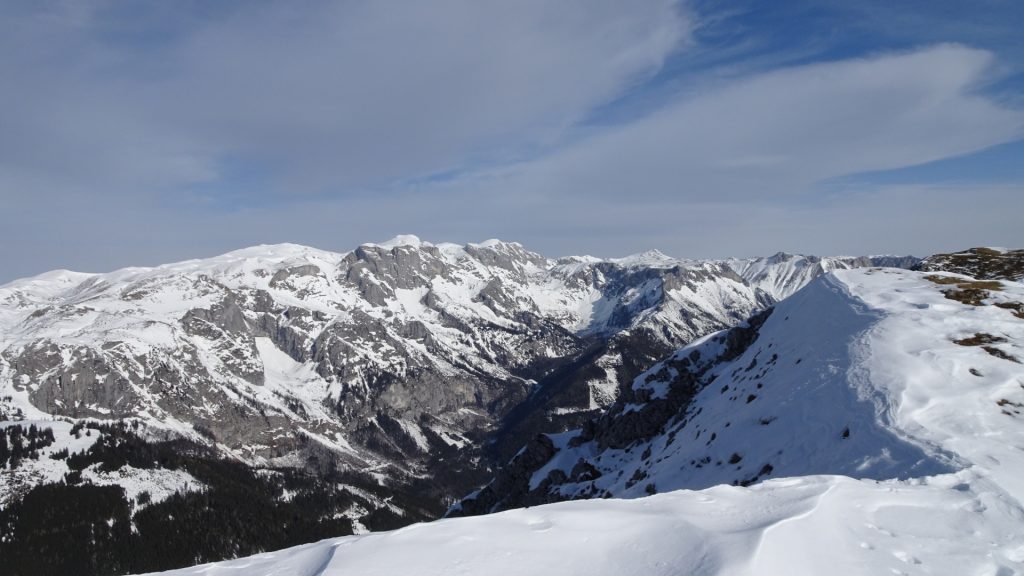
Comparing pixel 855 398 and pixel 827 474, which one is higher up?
pixel 855 398

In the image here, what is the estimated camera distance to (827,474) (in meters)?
27.3

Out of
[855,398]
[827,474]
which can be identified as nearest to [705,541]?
[827,474]

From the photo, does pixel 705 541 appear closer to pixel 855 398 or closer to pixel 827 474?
pixel 827 474

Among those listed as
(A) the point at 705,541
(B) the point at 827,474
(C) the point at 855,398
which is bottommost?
(B) the point at 827,474

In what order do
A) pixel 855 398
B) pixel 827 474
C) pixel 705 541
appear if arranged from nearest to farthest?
pixel 705 541 < pixel 827 474 < pixel 855 398

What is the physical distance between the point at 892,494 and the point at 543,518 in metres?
12.8

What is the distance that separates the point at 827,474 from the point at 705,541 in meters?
15.3

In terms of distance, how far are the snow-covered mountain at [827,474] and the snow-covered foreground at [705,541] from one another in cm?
6

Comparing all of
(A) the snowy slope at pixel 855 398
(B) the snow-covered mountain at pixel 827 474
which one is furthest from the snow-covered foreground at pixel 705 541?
(A) the snowy slope at pixel 855 398

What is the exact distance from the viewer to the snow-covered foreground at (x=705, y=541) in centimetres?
1432

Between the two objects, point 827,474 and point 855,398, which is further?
point 855,398

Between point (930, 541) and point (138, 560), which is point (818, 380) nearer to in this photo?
point (930, 541)

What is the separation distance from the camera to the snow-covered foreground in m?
14.3

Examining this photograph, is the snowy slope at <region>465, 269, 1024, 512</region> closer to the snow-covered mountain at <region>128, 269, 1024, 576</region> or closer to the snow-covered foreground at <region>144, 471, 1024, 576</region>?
the snow-covered mountain at <region>128, 269, 1024, 576</region>
